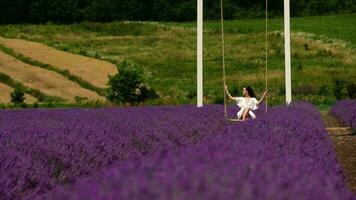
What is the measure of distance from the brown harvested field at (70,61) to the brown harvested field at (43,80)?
48.4 inches

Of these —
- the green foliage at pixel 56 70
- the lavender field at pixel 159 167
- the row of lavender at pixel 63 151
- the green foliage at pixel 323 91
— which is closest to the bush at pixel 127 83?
the green foliage at pixel 323 91

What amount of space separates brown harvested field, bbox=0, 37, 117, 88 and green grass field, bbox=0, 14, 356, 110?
5.49 ft

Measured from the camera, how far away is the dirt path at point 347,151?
10648 mm

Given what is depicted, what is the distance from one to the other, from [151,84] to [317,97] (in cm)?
1387

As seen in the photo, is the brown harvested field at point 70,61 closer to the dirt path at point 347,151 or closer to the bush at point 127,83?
the bush at point 127,83

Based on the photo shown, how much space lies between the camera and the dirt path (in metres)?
10.6

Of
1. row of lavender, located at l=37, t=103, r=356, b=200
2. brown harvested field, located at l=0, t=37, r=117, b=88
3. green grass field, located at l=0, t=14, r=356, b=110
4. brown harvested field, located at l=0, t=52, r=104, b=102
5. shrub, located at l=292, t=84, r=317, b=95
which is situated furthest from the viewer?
brown harvested field, located at l=0, t=37, r=117, b=88

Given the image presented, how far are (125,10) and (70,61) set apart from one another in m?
21.0

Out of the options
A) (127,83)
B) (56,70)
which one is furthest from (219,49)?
(127,83)

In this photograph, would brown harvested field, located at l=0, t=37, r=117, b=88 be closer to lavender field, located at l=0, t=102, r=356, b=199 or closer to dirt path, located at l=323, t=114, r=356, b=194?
dirt path, located at l=323, t=114, r=356, b=194

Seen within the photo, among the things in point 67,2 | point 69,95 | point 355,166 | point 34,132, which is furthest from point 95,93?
point 34,132

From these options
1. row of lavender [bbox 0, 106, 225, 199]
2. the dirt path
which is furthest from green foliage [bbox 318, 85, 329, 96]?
row of lavender [bbox 0, 106, 225, 199]

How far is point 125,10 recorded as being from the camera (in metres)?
77.3

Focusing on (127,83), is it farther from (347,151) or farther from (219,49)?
(219,49)
